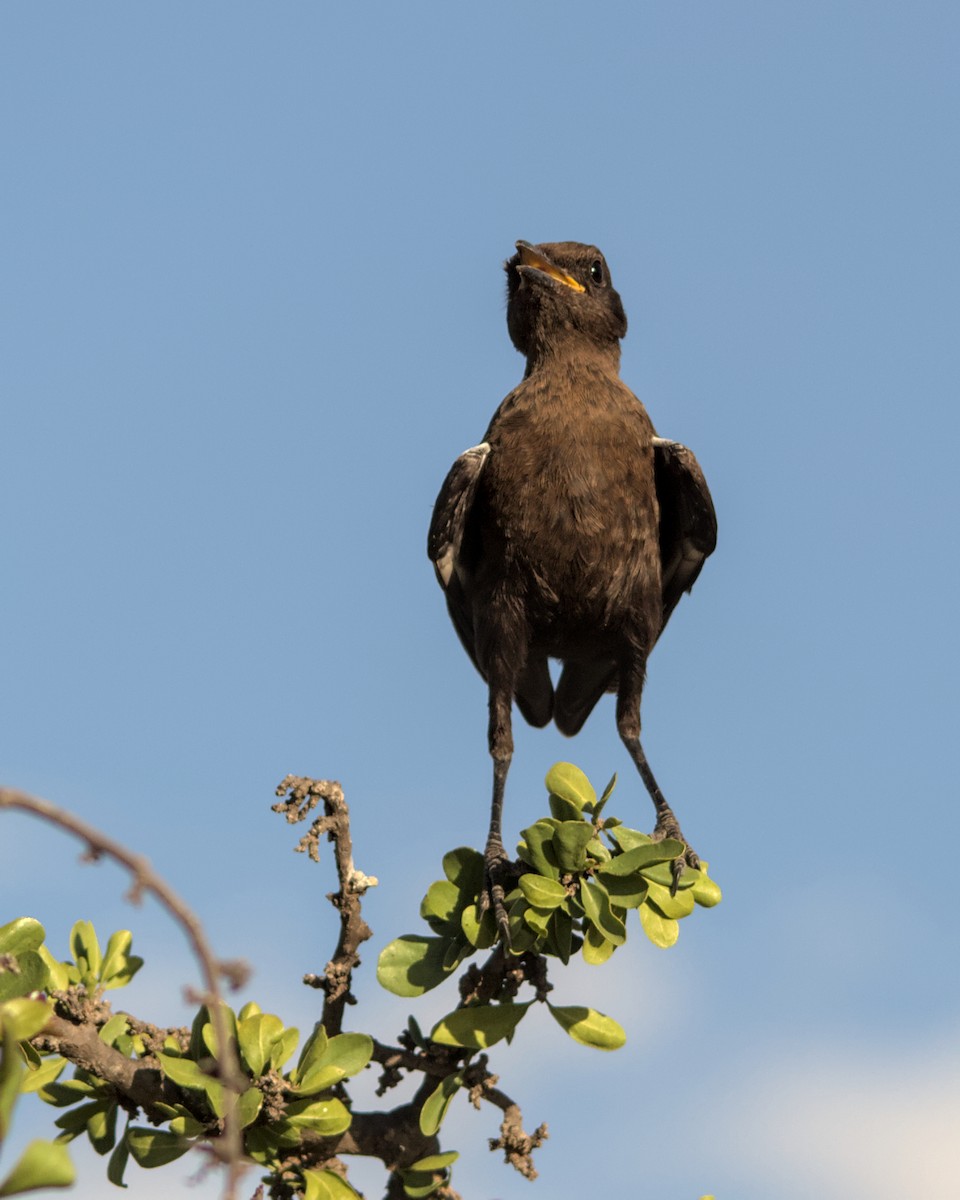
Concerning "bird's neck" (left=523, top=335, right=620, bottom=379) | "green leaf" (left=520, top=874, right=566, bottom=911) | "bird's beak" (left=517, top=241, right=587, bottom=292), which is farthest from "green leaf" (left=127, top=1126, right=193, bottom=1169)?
"bird's beak" (left=517, top=241, right=587, bottom=292)

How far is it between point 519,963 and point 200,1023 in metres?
0.87

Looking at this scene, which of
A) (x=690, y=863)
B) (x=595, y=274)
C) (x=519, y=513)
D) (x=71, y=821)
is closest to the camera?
(x=71, y=821)

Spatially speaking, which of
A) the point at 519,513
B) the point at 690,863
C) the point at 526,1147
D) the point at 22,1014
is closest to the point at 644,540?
the point at 519,513

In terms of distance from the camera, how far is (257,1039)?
358 centimetres

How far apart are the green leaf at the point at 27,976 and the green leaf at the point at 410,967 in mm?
955

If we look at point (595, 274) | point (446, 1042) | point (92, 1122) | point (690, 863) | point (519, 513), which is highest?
point (595, 274)

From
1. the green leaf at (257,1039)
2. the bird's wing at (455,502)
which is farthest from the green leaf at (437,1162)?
the bird's wing at (455,502)

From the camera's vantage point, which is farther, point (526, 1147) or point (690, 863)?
point (690, 863)

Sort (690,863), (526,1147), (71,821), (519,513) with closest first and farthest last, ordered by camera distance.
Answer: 1. (71,821)
2. (526,1147)
3. (690,863)
4. (519,513)

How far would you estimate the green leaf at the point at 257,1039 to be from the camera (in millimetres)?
3553

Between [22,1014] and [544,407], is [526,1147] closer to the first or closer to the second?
[22,1014]

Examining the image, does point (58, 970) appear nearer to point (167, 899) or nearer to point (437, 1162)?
point (437, 1162)

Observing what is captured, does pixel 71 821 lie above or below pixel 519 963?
below

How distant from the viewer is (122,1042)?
3811 mm
